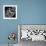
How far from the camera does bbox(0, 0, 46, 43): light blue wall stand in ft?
13.6

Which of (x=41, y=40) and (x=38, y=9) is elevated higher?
(x=38, y=9)

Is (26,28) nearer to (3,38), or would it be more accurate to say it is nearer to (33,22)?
(33,22)

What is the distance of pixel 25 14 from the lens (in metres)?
4.18

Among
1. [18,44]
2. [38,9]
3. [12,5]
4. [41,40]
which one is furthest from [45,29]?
[12,5]

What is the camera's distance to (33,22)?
4184 millimetres

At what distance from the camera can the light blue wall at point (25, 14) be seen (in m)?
4.16

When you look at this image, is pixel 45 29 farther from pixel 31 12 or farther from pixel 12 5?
pixel 12 5

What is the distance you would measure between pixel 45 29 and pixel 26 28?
1.97 ft

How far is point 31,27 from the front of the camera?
412cm

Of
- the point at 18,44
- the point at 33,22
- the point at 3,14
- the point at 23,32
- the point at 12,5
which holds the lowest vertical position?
the point at 18,44

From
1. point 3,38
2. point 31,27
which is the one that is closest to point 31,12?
point 31,27

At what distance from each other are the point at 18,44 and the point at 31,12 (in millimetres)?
1090

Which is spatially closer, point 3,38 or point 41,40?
point 41,40

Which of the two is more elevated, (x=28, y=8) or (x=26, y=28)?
(x=28, y=8)
